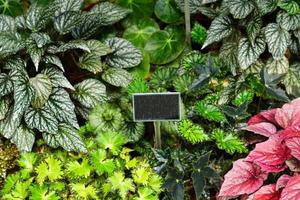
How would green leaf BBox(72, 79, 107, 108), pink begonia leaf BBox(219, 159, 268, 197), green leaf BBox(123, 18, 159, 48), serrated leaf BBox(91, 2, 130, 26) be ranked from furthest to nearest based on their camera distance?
green leaf BBox(123, 18, 159, 48)
serrated leaf BBox(91, 2, 130, 26)
green leaf BBox(72, 79, 107, 108)
pink begonia leaf BBox(219, 159, 268, 197)

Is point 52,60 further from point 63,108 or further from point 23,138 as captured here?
point 23,138

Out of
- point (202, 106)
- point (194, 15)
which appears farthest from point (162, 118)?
point (194, 15)

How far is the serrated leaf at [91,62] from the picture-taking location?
8.87 feet

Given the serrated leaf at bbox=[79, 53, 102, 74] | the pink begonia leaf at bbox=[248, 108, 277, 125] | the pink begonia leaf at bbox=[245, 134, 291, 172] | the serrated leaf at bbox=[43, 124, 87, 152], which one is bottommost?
the pink begonia leaf at bbox=[245, 134, 291, 172]

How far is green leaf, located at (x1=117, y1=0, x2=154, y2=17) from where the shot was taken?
310 centimetres

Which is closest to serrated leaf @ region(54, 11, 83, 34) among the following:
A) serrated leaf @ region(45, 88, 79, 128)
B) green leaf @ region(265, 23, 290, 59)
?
serrated leaf @ region(45, 88, 79, 128)

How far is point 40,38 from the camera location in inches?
104

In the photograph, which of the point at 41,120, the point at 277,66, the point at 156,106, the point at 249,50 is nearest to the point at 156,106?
the point at 156,106

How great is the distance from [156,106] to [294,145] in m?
0.60

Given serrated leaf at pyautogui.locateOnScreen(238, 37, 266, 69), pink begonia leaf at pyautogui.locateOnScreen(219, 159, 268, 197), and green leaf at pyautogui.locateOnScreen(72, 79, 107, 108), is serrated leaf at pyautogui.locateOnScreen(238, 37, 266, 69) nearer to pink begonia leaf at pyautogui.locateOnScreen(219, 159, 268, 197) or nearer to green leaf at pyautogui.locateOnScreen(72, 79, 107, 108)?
pink begonia leaf at pyautogui.locateOnScreen(219, 159, 268, 197)

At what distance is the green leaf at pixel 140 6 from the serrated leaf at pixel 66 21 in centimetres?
44

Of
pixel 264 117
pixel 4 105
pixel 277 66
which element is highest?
pixel 277 66

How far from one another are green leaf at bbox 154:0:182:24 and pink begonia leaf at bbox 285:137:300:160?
3.52 ft

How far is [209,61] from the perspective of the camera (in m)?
2.66
